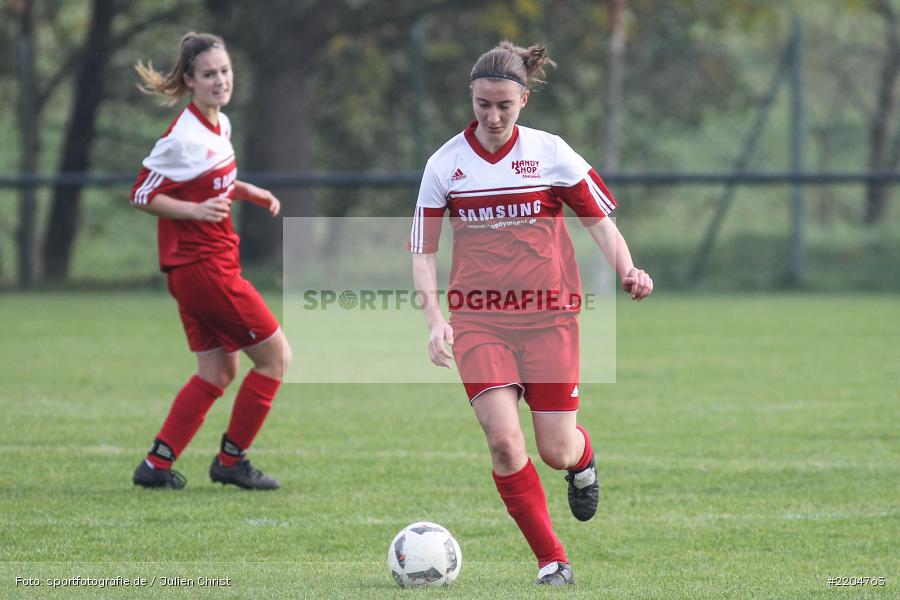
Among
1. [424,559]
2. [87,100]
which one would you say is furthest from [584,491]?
[87,100]

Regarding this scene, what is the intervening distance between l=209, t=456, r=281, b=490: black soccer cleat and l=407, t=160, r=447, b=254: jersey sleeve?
1854 millimetres

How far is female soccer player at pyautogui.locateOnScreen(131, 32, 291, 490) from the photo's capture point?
584 centimetres

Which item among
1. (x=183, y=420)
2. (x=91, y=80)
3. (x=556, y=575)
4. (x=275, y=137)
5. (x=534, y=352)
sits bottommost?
(x=556, y=575)

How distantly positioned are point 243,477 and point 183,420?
0.42 m

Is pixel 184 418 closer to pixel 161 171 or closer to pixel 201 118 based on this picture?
pixel 161 171

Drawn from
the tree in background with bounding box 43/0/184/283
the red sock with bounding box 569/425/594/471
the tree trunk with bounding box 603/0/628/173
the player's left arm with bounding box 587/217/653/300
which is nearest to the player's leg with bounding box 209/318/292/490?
the red sock with bounding box 569/425/594/471

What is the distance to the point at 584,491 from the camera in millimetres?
4770

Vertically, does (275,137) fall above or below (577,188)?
above

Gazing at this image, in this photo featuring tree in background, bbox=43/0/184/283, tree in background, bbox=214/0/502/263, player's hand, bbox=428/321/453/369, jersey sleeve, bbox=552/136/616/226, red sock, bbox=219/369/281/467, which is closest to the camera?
player's hand, bbox=428/321/453/369

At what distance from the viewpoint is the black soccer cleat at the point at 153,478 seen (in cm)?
591

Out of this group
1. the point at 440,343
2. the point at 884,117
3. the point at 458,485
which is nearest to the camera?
the point at 440,343

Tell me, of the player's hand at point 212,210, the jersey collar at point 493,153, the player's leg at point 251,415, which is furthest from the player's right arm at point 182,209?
the jersey collar at point 493,153

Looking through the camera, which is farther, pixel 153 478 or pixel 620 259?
pixel 153 478

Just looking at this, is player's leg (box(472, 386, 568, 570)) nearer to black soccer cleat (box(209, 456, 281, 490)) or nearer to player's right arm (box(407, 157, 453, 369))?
player's right arm (box(407, 157, 453, 369))
